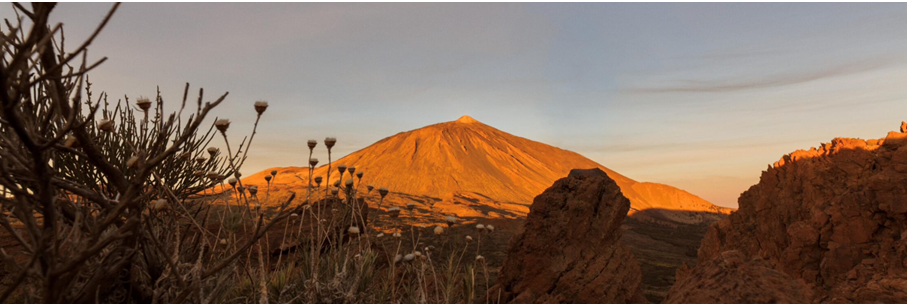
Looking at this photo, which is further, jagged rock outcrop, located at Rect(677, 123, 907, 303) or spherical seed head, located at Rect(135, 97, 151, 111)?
jagged rock outcrop, located at Rect(677, 123, 907, 303)

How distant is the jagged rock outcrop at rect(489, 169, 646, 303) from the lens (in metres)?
3.92

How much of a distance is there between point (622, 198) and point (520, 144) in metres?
78.8

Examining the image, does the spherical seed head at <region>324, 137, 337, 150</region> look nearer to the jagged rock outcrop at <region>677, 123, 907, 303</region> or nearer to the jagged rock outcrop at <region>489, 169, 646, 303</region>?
the jagged rock outcrop at <region>489, 169, 646, 303</region>

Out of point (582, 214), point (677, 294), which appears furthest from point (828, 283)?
point (677, 294)

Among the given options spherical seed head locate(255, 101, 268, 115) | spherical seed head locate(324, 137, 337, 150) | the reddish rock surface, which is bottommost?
the reddish rock surface

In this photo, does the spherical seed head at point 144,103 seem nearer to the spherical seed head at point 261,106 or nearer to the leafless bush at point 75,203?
the leafless bush at point 75,203

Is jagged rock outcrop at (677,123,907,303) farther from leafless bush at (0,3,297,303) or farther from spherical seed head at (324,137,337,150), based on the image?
leafless bush at (0,3,297,303)

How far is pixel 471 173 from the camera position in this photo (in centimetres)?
5469

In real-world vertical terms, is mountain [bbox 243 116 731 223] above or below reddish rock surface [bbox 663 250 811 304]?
above

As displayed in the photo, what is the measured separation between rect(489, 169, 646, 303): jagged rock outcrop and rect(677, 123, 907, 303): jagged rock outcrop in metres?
1.82

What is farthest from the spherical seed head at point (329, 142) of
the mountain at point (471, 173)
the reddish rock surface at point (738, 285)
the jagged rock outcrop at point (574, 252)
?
the mountain at point (471, 173)

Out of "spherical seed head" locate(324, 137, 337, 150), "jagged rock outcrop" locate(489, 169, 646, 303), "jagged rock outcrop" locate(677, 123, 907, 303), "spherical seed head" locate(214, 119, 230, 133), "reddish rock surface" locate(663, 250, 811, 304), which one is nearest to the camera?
"reddish rock surface" locate(663, 250, 811, 304)

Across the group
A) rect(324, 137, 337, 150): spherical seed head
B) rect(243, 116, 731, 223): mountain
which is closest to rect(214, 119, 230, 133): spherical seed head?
rect(324, 137, 337, 150): spherical seed head

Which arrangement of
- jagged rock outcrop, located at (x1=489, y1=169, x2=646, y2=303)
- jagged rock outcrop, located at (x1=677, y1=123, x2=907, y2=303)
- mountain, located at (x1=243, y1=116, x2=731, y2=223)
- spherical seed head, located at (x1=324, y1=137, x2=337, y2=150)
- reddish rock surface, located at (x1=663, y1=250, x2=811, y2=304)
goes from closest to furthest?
A: reddish rock surface, located at (x1=663, y1=250, x2=811, y2=304) < spherical seed head, located at (x1=324, y1=137, x2=337, y2=150) < jagged rock outcrop, located at (x1=489, y1=169, x2=646, y2=303) < jagged rock outcrop, located at (x1=677, y1=123, x2=907, y2=303) < mountain, located at (x1=243, y1=116, x2=731, y2=223)
